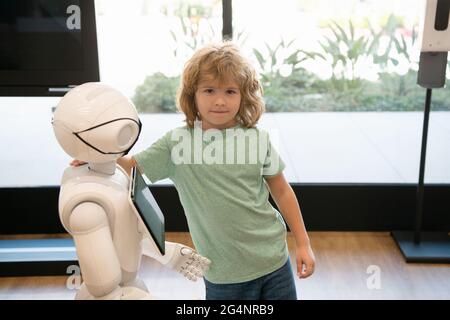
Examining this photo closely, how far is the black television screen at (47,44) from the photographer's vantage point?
229cm

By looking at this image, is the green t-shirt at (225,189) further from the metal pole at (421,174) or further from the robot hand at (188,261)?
the metal pole at (421,174)

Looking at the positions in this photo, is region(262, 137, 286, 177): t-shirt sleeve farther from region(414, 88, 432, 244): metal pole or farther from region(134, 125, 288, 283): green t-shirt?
region(414, 88, 432, 244): metal pole

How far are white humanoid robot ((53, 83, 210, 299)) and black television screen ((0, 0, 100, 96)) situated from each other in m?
1.20

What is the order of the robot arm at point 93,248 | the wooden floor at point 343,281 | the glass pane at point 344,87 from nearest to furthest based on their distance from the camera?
the robot arm at point 93,248 → the wooden floor at point 343,281 → the glass pane at point 344,87

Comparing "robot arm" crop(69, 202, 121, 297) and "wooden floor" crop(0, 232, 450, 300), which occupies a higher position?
"robot arm" crop(69, 202, 121, 297)

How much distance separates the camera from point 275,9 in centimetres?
284

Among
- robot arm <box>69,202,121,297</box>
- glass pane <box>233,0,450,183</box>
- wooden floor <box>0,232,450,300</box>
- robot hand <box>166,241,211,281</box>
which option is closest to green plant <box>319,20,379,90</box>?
glass pane <box>233,0,450,183</box>

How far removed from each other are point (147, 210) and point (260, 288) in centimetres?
44

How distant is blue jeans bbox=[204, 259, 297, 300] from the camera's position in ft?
4.75

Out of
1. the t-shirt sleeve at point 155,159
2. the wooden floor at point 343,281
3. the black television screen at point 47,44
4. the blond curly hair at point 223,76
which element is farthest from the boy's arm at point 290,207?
the black television screen at point 47,44

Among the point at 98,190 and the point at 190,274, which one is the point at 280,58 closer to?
the point at 190,274

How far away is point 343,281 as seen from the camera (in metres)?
2.55

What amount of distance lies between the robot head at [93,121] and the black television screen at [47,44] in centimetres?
122

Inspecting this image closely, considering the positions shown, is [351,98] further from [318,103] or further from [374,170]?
[374,170]
